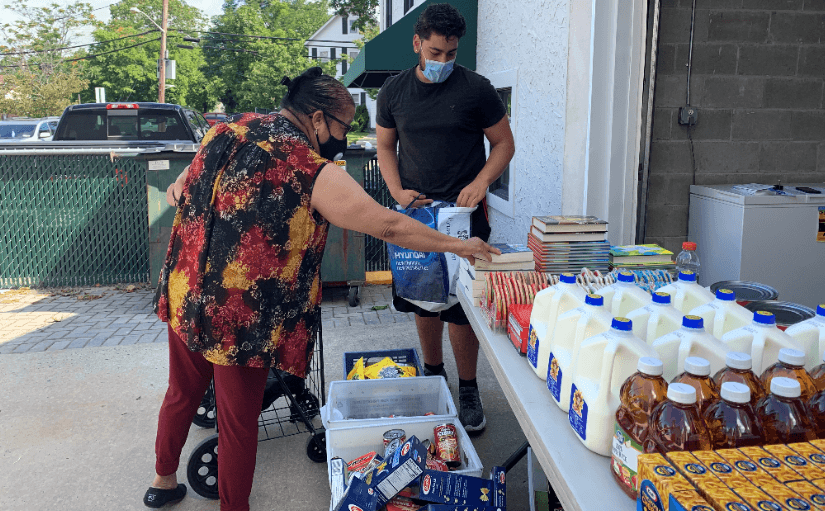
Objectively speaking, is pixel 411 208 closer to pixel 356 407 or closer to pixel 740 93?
pixel 356 407

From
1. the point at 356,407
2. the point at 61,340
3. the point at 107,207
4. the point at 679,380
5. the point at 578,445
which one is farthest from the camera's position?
the point at 107,207

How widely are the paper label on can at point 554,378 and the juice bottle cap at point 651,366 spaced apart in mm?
412

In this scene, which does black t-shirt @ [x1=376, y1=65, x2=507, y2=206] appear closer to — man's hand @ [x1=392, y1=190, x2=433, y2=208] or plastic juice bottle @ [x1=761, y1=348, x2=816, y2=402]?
man's hand @ [x1=392, y1=190, x2=433, y2=208]

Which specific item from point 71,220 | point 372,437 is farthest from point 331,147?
point 71,220

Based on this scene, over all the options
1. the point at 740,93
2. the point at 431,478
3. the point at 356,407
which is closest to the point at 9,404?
the point at 356,407

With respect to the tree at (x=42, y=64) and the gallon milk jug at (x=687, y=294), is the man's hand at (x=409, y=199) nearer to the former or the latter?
the gallon milk jug at (x=687, y=294)

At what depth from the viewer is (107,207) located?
7.07 m

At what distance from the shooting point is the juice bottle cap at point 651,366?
4.75 ft

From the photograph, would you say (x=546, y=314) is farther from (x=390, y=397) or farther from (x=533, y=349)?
(x=390, y=397)

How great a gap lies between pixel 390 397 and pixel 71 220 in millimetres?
5316

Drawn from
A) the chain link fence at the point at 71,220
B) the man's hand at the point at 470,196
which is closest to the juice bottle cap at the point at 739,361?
the man's hand at the point at 470,196

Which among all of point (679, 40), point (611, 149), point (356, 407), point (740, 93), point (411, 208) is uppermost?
point (679, 40)

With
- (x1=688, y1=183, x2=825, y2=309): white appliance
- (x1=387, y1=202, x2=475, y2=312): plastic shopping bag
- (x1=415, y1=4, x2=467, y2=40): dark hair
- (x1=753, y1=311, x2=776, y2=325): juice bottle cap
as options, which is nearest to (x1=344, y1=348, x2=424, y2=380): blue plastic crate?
(x1=387, y1=202, x2=475, y2=312): plastic shopping bag

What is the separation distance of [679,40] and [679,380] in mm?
3347
